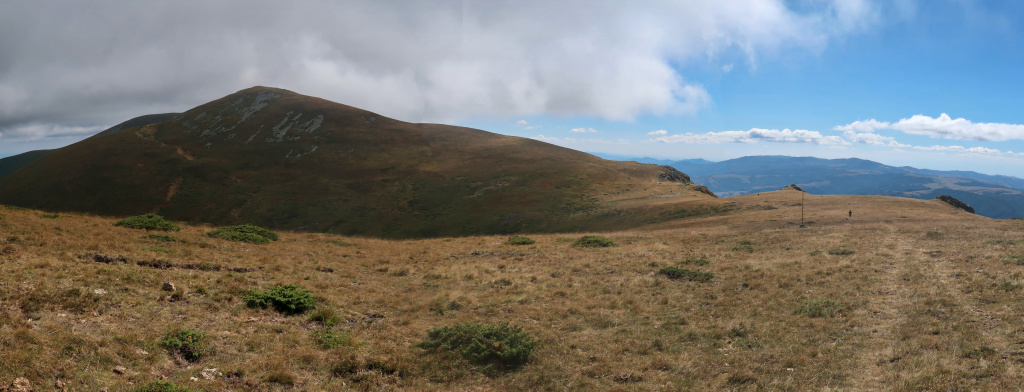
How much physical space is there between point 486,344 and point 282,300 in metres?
7.26

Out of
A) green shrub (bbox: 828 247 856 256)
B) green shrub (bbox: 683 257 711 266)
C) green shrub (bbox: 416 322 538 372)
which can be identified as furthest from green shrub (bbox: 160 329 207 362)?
green shrub (bbox: 828 247 856 256)

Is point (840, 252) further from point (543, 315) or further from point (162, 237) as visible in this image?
point (162, 237)

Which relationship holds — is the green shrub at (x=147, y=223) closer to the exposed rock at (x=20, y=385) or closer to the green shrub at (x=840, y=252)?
the exposed rock at (x=20, y=385)

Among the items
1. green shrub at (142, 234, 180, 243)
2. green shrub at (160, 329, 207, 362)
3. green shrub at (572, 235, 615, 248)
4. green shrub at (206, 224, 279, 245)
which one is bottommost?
green shrub at (572, 235, 615, 248)

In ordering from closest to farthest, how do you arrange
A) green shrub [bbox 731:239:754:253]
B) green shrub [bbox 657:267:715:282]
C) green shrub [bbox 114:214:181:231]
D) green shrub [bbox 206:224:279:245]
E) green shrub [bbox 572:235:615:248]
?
green shrub [bbox 657:267:715:282] < green shrub [bbox 114:214:181:231] < green shrub [bbox 206:224:279:245] < green shrub [bbox 731:239:754:253] < green shrub [bbox 572:235:615:248]

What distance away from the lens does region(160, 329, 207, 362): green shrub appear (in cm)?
952

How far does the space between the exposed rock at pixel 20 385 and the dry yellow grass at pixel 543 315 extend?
116 millimetres

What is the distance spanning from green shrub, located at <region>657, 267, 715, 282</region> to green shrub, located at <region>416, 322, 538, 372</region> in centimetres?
1068

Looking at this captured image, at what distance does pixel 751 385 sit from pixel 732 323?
14.7ft

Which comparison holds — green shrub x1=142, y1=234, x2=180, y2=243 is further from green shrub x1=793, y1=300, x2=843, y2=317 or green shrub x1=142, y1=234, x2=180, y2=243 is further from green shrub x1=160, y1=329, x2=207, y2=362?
green shrub x1=793, y1=300, x2=843, y2=317

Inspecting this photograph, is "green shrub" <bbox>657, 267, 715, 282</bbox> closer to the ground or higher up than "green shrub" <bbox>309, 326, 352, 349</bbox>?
closer to the ground

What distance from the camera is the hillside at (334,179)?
2549 inches

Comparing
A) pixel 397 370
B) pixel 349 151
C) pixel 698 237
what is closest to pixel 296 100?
pixel 349 151

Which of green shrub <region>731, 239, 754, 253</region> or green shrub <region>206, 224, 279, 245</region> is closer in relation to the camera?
green shrub <region>206, 224, 279, 245</region>
